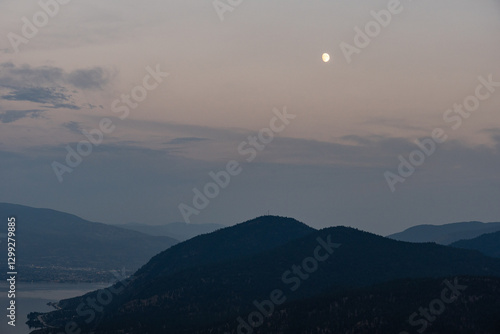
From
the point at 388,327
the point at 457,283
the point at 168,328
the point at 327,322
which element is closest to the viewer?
the point at 388,327

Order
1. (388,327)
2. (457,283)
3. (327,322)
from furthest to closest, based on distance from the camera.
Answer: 1. (457,283)
2. (327,322)
3. (388,327)

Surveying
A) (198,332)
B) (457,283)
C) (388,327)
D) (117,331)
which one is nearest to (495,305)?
(457,283)

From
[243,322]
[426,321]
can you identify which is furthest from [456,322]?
[243,322]

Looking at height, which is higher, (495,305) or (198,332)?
(198,332)

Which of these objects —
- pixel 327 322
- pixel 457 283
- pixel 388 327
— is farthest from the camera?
pixel 457 283

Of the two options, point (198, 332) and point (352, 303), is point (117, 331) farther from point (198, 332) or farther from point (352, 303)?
point (352, 303)

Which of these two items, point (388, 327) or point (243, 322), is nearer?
point (388, 327)

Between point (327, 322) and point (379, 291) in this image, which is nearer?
point (327, 322)

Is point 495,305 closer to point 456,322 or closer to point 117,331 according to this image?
point 456,322

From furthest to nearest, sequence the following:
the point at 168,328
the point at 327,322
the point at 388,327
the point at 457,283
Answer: the point at 168,328
the point at 457,283
the point at 327,322
the point at 388,327
